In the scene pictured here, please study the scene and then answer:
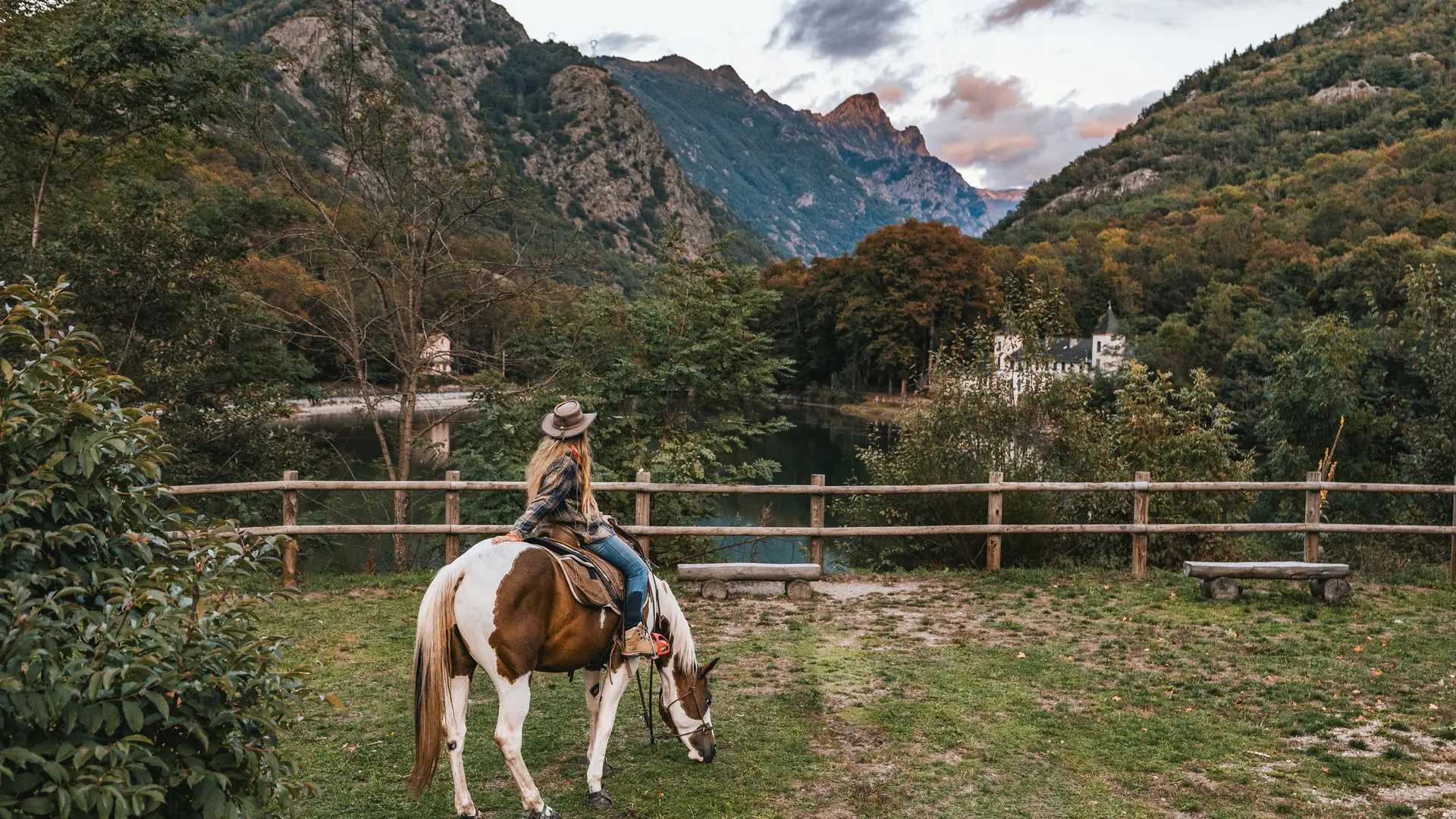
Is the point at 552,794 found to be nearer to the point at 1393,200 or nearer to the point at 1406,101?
the point at 1393,200

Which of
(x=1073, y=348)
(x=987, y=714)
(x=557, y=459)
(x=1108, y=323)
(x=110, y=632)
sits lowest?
(x=987, y=714)

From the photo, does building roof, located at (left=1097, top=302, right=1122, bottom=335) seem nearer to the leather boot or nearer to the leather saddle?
the leather boot

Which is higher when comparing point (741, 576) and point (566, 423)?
point (566, 423)

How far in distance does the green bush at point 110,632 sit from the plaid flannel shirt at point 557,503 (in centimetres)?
217

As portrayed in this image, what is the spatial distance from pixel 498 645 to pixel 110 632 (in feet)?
8.46

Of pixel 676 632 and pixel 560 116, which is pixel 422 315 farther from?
pixel 560 116

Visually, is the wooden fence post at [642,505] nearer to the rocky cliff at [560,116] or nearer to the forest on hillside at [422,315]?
the forest on hillside at [422,315]

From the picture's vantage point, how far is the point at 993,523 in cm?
1059

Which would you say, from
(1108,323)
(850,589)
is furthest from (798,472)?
(1108,323)

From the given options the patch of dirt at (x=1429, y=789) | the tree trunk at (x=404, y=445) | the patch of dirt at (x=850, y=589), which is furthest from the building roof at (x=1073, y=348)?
the patch of dirt at (x=1429, y=789)

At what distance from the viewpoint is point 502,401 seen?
41.2 feet

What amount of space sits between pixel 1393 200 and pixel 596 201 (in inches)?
4625

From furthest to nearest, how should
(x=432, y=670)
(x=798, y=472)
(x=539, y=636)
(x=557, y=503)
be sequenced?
(x=798, y=472)
(x=557, y=503)
(x=539, y=636)
(x=432, y=670)

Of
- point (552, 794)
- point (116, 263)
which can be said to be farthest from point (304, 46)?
point (552, 794)
